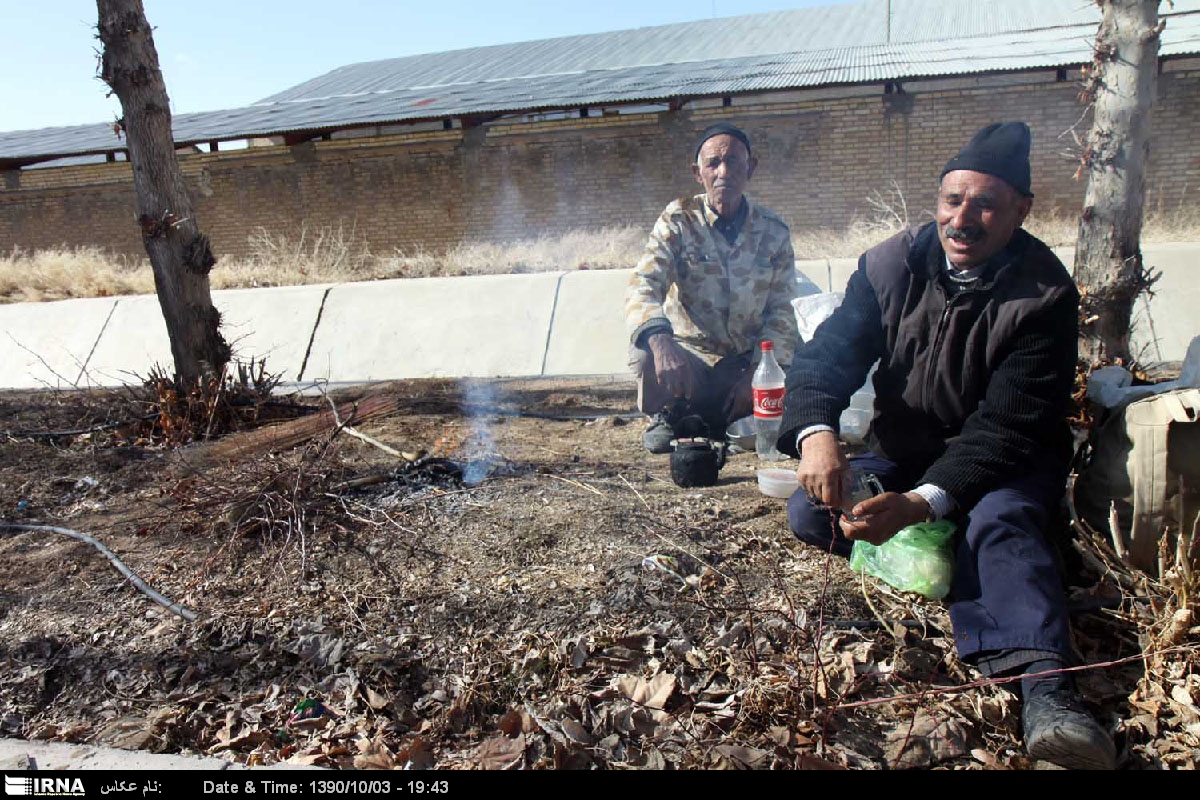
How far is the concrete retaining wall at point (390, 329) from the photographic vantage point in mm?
7309

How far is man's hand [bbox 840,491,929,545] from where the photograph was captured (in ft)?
7.71

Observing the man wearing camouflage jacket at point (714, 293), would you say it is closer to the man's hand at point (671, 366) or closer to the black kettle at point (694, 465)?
the man's hand at point (671, 366)

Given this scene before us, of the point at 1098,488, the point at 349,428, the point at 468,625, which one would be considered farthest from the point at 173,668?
the point at 1098,488

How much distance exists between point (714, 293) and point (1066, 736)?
10.5 ft

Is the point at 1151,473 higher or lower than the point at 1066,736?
higher

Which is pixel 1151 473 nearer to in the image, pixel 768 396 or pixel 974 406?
pixel 974 406

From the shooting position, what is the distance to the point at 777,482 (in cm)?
358

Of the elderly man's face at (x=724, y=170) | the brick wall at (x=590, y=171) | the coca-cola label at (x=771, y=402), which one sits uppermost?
the brick wall at (x=590, y=171)

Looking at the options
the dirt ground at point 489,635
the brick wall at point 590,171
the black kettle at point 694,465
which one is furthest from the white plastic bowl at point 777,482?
the brick wall at point 590,171

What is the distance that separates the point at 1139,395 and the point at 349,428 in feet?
12.5

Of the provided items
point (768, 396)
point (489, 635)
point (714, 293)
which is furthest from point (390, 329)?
point (489, 635)
